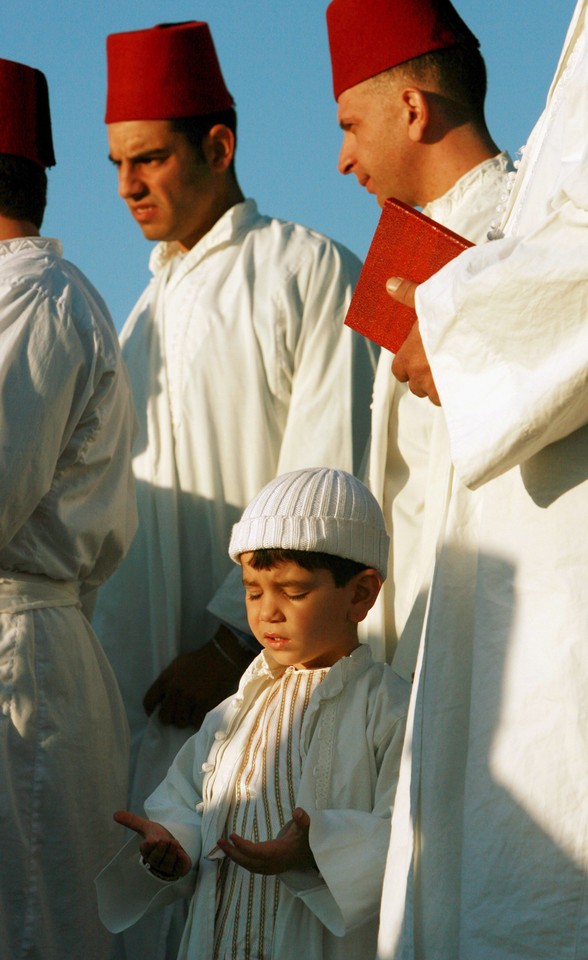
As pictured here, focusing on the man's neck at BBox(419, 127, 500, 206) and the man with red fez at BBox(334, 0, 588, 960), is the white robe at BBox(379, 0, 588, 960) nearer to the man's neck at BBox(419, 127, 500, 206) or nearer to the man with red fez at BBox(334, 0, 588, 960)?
the man with red fez at BBox(334, 0, 588, 960)

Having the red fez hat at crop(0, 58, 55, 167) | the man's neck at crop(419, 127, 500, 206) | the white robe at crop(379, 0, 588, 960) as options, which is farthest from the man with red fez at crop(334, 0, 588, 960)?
the red fez hat at crop(0, 58, 55, 167)

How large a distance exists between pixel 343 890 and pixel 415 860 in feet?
1.45

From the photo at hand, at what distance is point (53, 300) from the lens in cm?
402

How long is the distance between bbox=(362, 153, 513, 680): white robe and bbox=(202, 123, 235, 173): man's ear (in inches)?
59.1

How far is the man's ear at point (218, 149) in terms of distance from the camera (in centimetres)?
560

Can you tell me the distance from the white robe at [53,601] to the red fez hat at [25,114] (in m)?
0.53

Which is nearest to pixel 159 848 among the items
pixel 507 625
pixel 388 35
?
pixel 507 625

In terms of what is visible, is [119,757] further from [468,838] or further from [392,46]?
[392,46]

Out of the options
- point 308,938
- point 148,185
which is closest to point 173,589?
point 148,185

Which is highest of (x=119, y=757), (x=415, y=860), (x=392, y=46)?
(x=392, y=46)

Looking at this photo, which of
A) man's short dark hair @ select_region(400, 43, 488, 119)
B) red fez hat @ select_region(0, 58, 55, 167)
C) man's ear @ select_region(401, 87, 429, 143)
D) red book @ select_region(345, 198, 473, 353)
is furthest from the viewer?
red fez hat @ select_region(0, 58, 55, 167)

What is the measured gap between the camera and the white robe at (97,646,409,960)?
2902 mm

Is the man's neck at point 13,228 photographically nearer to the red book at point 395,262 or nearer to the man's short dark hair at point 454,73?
the man's short dark hair at point 454,73

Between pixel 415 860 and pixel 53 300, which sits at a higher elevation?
pixel 53 300
